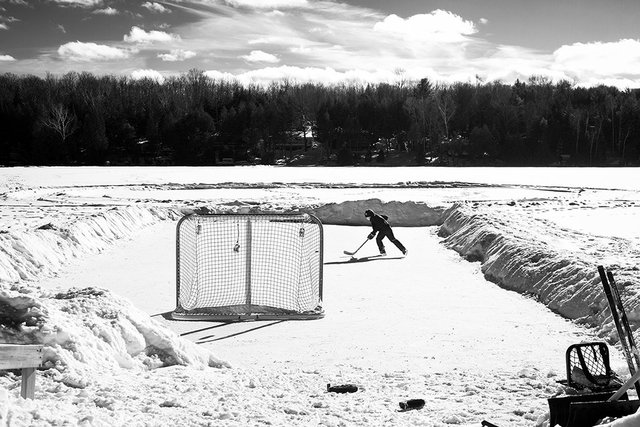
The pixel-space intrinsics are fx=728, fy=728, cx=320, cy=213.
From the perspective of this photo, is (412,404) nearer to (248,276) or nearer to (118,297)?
(118,297)

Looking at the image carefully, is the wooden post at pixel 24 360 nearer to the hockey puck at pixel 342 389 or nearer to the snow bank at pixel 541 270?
the hockey puck at pixel 342 389

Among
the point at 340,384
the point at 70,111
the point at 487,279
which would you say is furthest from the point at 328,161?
the point at 340,384

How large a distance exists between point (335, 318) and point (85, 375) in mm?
4190

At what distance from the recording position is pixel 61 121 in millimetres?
64812

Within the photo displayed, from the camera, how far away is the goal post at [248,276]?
9422 mm

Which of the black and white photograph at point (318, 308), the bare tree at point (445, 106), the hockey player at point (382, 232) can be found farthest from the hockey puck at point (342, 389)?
the bare tree at point (445, 106)

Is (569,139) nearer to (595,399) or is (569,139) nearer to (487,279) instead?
(487,279)

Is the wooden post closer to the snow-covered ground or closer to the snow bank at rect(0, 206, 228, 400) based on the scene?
the snow-covered ground

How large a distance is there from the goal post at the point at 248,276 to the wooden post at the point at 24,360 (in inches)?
188

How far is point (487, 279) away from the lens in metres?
11.6

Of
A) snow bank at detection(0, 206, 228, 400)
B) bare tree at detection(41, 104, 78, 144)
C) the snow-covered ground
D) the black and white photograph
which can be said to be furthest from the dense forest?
snow bank at detection(0, 206, 228, 400)

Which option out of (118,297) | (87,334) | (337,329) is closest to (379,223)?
(337,329)

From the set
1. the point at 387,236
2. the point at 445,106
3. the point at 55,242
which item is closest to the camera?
the point at 55,242

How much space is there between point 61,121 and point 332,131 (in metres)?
24.2
